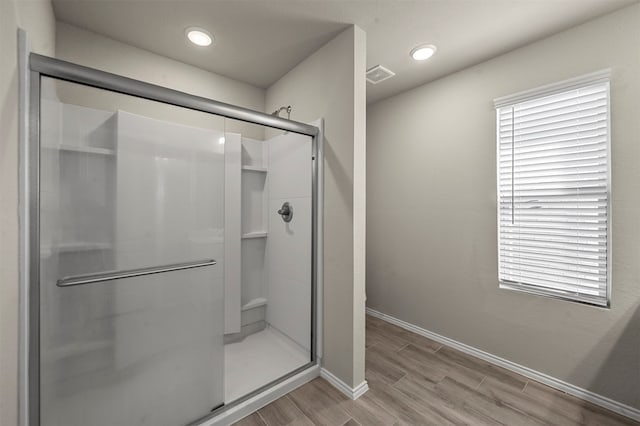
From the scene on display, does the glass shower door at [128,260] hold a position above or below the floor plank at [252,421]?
above

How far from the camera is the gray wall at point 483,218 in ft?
4.72

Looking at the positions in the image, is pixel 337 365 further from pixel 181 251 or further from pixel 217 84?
pixel 217 84

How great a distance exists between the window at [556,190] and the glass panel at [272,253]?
1.48 meters

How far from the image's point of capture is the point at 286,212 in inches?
72.5

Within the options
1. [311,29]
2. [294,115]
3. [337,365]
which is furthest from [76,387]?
[311,29]

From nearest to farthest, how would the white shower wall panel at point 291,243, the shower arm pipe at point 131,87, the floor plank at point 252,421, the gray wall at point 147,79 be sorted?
1. the shower arm pipe at point 131,87
2. the gray wall at point 147,79
3. the floor plank at point 252,421
4. the white shower wall panel at point 291,243

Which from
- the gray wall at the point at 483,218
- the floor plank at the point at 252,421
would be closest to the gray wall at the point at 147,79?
the gray wall at the point at 483,218

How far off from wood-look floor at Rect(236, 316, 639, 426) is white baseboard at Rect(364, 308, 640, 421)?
0.12 ft

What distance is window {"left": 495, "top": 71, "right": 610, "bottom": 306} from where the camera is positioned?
59.7 inches

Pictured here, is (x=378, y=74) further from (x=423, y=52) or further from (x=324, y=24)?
(x=324, y=24)

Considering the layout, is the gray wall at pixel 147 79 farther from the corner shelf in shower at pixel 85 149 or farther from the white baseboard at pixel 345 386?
the white baseboard at pixel 345 386

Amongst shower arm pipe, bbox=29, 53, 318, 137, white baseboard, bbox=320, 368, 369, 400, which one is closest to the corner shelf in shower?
shower arm pipe, bbox=29, 53, 318, 137

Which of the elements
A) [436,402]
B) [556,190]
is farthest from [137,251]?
[556,190]

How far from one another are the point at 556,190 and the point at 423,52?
4.35 ft
